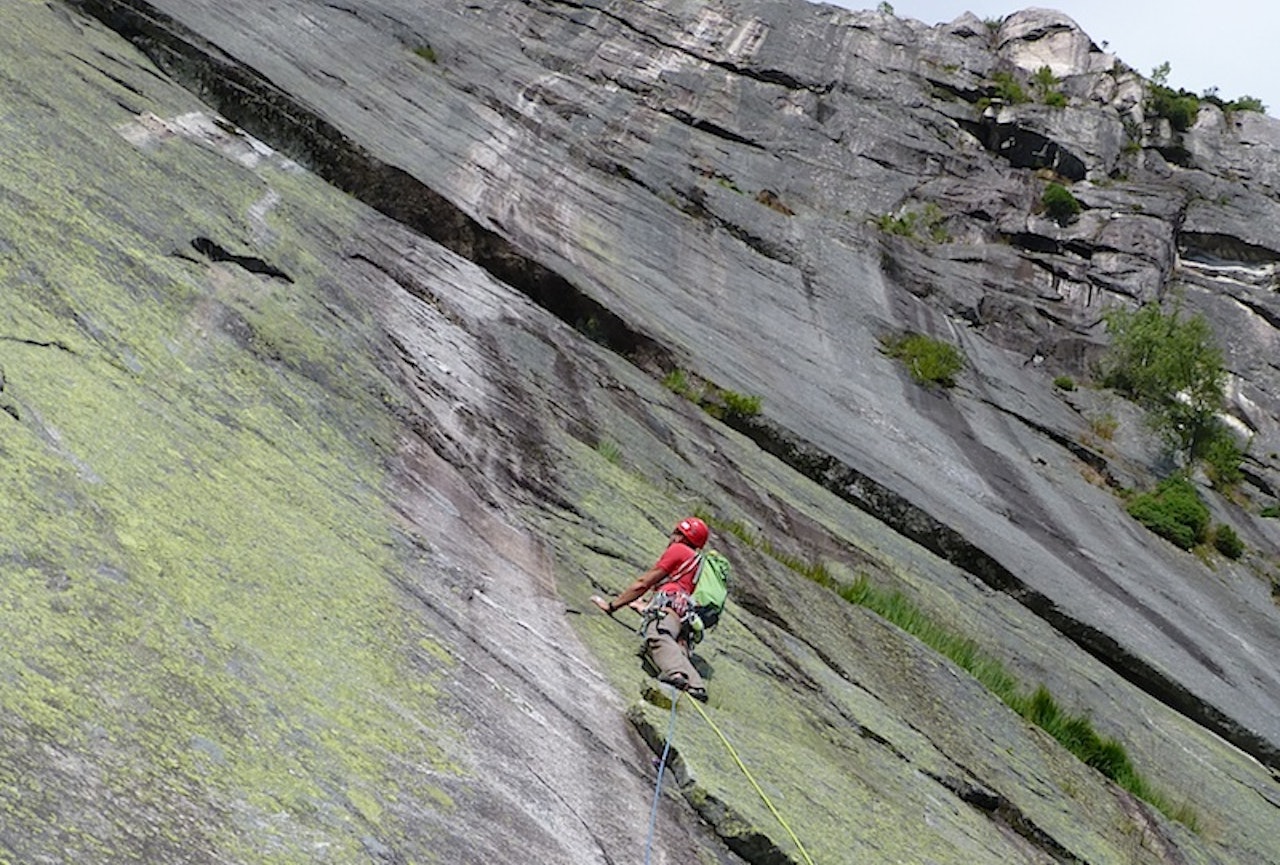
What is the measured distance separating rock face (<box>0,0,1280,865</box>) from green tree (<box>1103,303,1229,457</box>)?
7.34 feet

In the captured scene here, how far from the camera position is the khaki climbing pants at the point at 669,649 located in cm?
848

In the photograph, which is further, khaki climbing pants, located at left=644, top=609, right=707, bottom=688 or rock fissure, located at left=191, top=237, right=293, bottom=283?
rock fissure, located at left=191, top=237, right=293, bottom=283

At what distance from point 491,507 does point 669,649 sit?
198cm

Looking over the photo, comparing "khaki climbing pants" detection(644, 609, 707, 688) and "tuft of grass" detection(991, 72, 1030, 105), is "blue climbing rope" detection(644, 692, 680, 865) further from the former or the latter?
"tuft of grass" detection(991, 72, 1030, 105)

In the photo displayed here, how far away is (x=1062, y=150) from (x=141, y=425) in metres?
40.9

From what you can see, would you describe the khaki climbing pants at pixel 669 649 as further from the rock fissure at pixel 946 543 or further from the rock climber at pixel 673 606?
the rock fissure at pixel 946 543

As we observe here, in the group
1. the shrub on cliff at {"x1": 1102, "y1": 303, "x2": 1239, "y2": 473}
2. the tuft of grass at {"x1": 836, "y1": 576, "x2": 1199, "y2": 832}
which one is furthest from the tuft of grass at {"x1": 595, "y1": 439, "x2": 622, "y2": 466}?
the shrub on cliff at {"x1": 1102, "y1": 303, "x2": 1239, "y2": 473}

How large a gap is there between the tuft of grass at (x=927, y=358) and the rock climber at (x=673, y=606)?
638 inches

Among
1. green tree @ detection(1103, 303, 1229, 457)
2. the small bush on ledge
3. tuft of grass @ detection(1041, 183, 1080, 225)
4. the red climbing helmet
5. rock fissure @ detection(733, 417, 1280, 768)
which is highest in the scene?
tuft of grass @ detection(1041, 183, 1080, 225)

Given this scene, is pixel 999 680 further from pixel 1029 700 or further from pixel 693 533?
pixel 693 533

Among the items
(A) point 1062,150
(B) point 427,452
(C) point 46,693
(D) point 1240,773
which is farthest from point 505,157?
(A) point 1062,150

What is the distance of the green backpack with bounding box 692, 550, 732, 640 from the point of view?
9.16 m

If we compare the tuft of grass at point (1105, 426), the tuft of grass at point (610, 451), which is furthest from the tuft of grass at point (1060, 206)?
the tuft of grass at point (610, 451)

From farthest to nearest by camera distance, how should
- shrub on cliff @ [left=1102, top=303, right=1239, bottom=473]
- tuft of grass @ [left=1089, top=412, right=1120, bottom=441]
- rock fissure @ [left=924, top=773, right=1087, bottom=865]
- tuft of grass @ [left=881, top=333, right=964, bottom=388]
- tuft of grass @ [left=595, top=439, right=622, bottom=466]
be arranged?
1. shrub on cliff @ [left=1102, top=303, right=1239, bottom=473]
2. tuft of grass @ [left=1089, top=412, right=1120, bottom=441]
3. tuft of grass @ [left=881, top=333, right=964, bottom=388]
4. tuft of grass @ [left=595, top=439, right=622, bottom=466]
5. rock fissure @ [left=924, top=773, right=1087, bottom=865]
